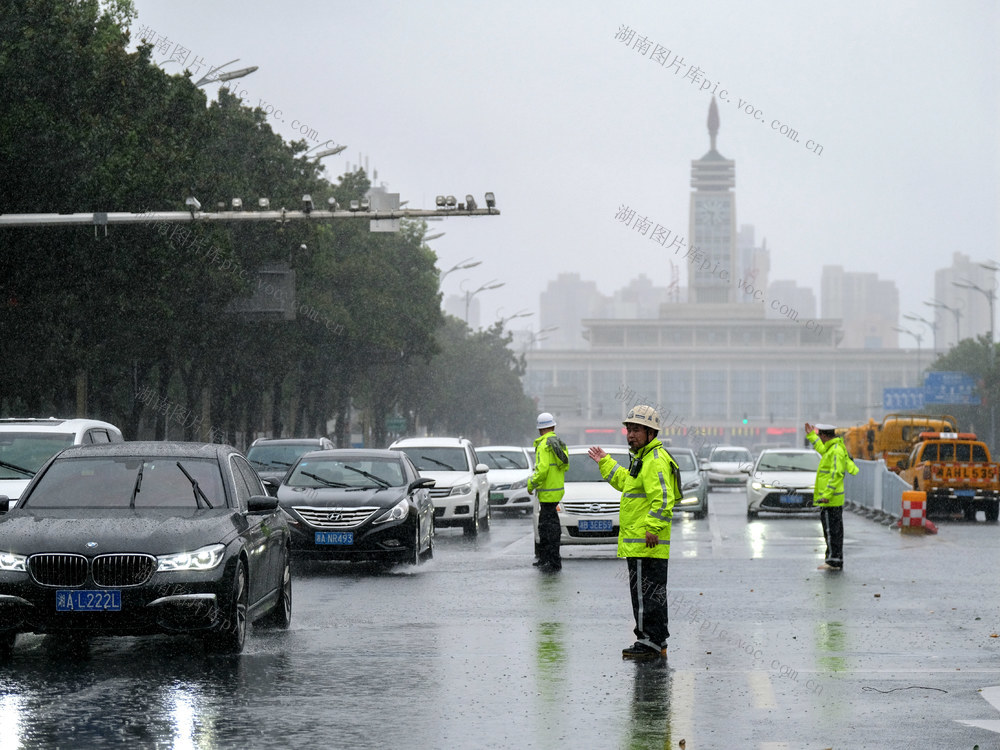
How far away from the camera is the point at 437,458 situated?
96.6ft

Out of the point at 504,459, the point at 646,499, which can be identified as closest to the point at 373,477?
the point at 646,499

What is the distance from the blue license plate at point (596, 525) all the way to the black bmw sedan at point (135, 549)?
9842 mm

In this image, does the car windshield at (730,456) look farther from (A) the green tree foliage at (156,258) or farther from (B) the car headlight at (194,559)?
(B) the car headlight at (194,559)

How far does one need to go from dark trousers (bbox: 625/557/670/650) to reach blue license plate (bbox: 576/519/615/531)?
33.2 feet

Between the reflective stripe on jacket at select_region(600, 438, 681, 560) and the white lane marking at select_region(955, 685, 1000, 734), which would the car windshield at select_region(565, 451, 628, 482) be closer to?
the reflective stripe on jacket at select_region(600, 438, 681, 560)

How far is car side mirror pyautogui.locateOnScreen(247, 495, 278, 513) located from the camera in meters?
12.1

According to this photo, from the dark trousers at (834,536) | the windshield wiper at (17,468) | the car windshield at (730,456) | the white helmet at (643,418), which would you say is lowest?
the dark trousers at (834,536)

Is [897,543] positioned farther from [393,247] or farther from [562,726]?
[393,247]

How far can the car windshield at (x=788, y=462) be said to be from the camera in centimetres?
3650

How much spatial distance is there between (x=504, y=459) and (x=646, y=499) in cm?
2725

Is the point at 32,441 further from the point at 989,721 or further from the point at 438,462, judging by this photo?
the point at 989,721

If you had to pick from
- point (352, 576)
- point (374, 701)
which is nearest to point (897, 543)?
point (352, 576)

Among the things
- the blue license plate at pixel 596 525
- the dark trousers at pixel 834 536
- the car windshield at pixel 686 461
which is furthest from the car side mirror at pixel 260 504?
the car windshield at pixel 686 461

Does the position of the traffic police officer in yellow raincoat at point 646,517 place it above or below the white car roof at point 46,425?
below
